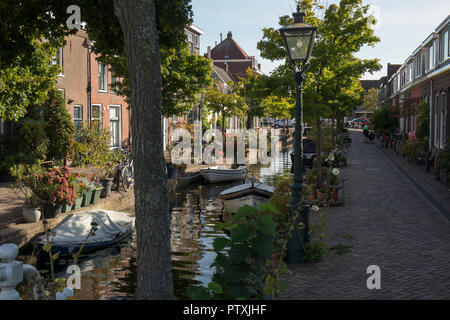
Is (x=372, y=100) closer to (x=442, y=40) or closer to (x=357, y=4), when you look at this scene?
(x=442, y=40)

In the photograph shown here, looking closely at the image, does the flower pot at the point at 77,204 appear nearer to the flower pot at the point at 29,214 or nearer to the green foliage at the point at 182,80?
the flower pot at the point at 29,214

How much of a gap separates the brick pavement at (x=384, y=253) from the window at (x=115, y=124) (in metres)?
15.7

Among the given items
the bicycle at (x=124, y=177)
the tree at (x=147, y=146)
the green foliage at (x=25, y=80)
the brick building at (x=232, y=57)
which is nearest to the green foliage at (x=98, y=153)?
the bicycle at (x=124, y=177)

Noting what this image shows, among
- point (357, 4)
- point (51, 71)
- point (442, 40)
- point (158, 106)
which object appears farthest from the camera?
point (442, 40)

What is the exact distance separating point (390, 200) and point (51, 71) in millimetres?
9827

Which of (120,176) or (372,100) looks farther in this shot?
(372,100)

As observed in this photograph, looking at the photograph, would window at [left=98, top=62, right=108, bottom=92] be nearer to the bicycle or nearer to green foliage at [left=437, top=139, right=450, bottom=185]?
the bicycle

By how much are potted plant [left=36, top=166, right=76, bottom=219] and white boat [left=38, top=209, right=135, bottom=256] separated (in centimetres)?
72

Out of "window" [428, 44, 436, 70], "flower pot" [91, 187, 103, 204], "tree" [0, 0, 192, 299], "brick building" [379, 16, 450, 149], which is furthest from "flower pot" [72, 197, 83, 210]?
"window" [428, 44, 436, 70]

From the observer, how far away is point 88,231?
11000mm

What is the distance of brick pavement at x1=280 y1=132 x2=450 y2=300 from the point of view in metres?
6.63

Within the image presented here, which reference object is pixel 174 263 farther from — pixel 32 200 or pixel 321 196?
pixel 321 196

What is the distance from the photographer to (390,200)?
47.1ft
